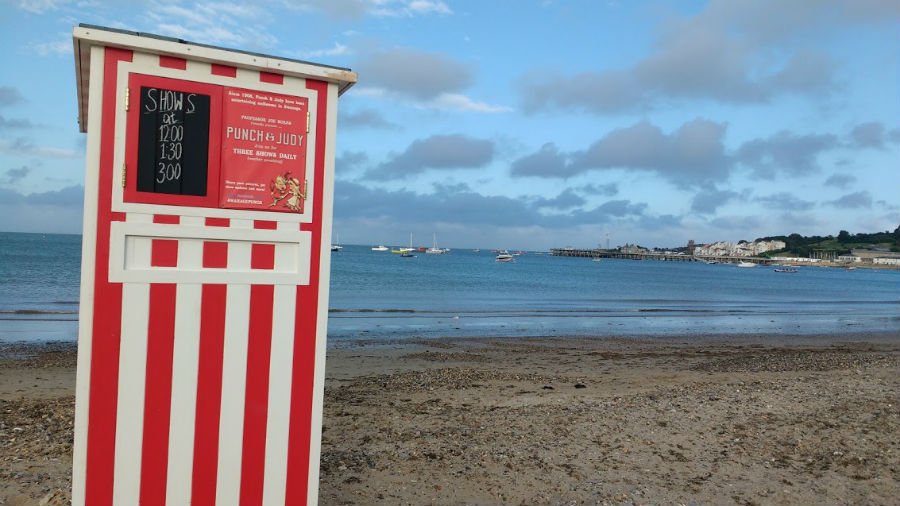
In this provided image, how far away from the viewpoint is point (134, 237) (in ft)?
9.75

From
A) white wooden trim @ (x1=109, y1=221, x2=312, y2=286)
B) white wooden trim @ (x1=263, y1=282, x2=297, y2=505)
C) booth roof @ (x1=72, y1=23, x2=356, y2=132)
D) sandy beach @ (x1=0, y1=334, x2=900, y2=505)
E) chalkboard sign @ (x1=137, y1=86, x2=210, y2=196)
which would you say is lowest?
sandy beach @ (x1=0, y1=334, x2=900, y2=505)

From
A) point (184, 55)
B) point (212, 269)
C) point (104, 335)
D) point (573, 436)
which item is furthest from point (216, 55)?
point (573, 436)

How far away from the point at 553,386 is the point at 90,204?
8.15 metres

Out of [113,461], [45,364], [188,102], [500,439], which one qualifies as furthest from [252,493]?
[45,364]

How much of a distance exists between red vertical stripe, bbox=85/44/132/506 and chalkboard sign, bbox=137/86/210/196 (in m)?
0.14

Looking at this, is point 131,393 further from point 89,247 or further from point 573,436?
point 573,436

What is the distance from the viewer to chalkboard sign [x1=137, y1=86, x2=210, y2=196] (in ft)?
9.80

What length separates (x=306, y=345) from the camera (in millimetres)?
3312

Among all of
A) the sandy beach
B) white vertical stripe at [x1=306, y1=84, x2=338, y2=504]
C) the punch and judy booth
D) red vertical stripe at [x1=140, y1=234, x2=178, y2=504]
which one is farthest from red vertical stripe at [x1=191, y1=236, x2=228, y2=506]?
the sandy beach

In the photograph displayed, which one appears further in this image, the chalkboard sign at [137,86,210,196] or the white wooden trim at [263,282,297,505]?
the white wooden trim at [263,282,297,505]

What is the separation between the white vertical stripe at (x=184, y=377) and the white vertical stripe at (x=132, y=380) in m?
0.14

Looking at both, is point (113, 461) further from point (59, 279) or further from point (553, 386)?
point (59, 279)

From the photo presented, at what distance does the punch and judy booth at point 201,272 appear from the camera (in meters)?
2.93

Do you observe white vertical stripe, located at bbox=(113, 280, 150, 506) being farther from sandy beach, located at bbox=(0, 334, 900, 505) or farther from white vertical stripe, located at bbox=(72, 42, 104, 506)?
sandy beach, located at bbox=(0, 334, 900, 505)
